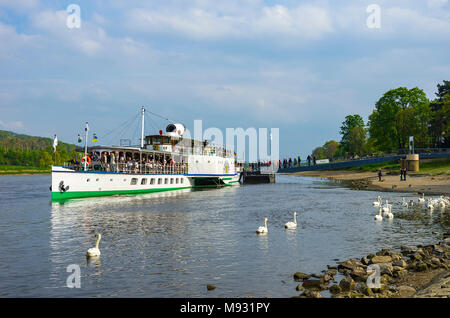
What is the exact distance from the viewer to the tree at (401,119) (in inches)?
3563

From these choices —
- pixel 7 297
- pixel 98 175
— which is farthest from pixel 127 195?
pixel 7 297

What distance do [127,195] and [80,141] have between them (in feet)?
35.3

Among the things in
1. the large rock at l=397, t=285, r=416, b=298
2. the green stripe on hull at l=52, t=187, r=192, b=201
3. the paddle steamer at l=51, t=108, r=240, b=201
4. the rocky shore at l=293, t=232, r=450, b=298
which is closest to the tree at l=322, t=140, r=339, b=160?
the paddle steamer at l=51, t=108, r=240, b=201

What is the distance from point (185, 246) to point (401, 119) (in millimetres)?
84566

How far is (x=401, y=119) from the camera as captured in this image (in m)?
90.2

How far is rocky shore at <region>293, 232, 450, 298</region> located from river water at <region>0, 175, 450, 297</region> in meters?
0.90

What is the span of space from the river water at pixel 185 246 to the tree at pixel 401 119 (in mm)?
62721

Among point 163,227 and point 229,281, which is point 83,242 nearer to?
point 163,227

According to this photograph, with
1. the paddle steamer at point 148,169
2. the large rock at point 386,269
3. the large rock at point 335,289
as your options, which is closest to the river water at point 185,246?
the large rock at point 335,289

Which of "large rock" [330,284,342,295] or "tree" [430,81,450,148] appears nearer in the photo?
"large rock" [330,284,342,295]

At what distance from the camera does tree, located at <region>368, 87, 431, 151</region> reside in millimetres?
90500

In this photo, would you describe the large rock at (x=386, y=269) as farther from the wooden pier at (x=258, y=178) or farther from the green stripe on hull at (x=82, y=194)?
the wooden pier at (x=258, y=178)

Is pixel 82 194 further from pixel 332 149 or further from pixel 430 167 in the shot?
pixel 332 149

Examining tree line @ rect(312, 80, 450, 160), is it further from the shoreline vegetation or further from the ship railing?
the ship railing
